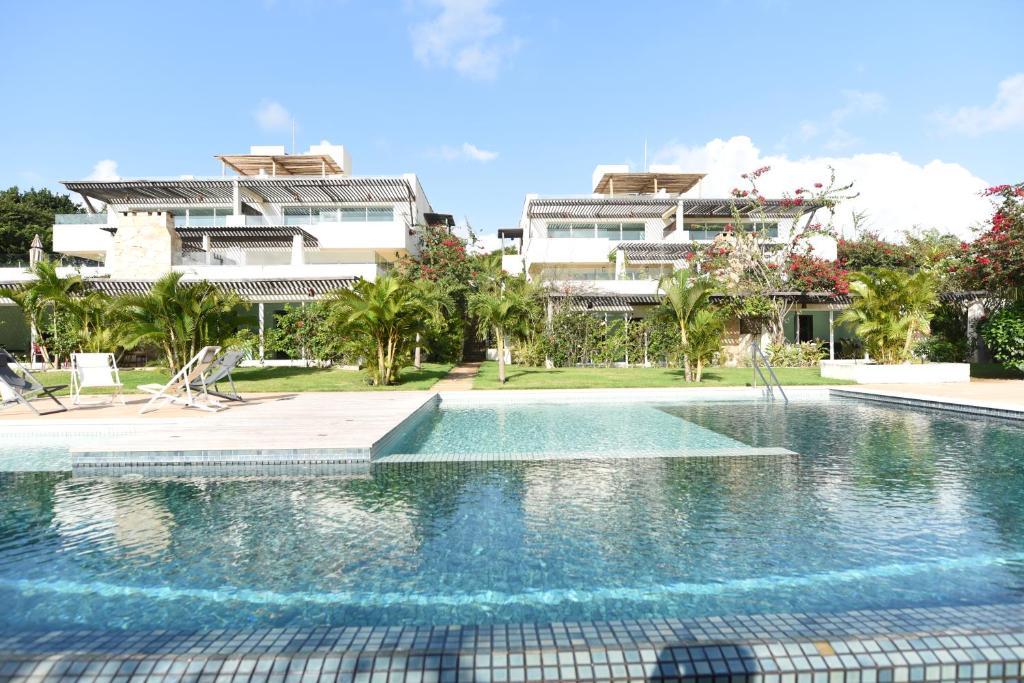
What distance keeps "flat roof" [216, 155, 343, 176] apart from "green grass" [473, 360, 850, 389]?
76.6ft

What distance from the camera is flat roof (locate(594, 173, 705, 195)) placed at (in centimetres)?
3756

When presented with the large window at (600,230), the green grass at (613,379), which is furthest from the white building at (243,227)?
the green grass at (613,379)

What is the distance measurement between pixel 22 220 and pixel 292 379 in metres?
40.5

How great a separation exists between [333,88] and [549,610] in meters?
21.1

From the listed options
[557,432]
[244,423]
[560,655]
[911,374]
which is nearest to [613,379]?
[911,374]

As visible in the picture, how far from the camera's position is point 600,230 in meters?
35.1

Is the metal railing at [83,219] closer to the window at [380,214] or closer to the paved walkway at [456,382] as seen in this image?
the window at [380,214]

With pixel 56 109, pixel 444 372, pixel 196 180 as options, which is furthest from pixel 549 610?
pixel 196 180

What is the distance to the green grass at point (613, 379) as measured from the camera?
15398 millimetres

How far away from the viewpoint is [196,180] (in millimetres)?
31344

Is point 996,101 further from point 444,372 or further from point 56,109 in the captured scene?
point 56,109

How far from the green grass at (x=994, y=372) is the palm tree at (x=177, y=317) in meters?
19.8

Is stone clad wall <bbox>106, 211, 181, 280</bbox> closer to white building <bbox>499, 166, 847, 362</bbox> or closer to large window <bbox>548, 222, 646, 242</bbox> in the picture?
white building <bbox>499, 166, 847, 362</bbox>

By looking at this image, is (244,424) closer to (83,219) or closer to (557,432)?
(557,432)
